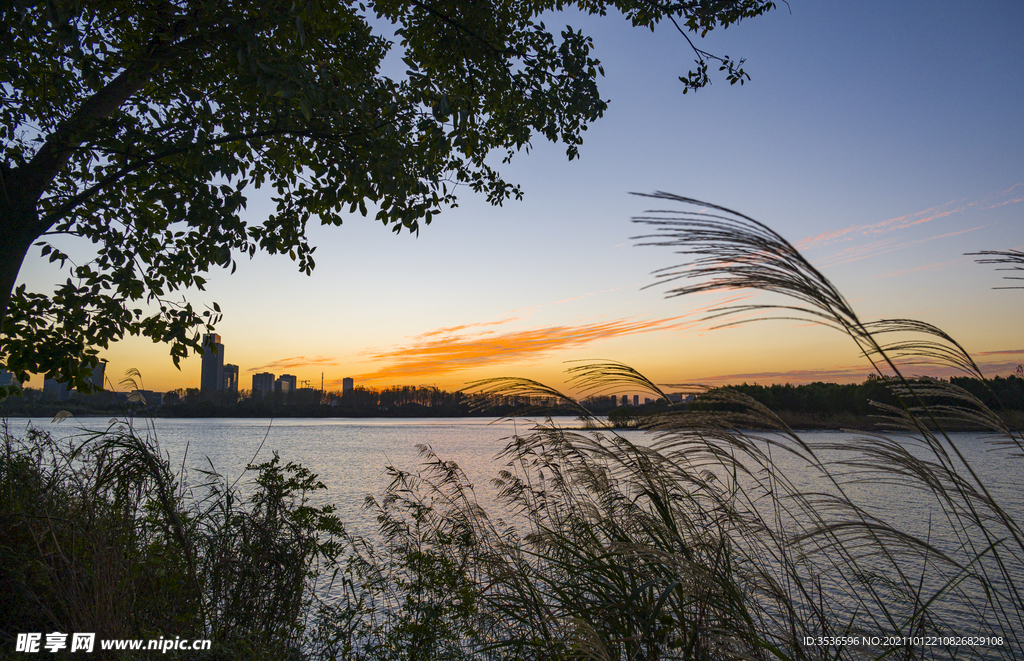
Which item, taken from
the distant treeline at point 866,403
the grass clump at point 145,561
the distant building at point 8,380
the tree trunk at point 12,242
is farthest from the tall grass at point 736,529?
the distant building at point 8,380

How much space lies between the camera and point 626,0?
21.0 ft

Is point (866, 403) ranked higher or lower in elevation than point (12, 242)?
lower

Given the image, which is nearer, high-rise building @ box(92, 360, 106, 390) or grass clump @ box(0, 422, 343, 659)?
grass clump @ box(0, 422, 343, 659)

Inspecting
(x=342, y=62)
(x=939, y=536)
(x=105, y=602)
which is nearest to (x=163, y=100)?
(x=342, y=62)

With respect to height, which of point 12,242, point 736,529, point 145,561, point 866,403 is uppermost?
→ point 12,242

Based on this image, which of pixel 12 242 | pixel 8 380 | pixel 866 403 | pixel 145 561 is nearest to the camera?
pixel 866 403

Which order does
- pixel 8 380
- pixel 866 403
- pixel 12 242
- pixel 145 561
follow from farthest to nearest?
pixel 8 380
pixel 12 242
pixel 145 561
pixel 866 403

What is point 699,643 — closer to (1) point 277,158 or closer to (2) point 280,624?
(2) point 280,624

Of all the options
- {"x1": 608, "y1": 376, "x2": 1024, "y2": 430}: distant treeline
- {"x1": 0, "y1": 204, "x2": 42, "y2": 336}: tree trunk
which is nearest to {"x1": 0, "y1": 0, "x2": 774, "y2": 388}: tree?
{"x1": 0, "y1": 204, "x2": 42, "y2": 336}: tree trunk

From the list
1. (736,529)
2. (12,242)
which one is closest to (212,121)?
(12,242)

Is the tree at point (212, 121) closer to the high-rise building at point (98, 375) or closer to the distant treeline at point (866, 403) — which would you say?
the high-rise building at point (98, 375)

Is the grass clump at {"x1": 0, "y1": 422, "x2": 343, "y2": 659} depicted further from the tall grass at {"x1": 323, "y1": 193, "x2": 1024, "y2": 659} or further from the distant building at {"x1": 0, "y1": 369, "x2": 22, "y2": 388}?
the tall grass at {"x1": 323, "y1": 193, "x2": 1024, "y2": 659}

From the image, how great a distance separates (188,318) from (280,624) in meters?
3.17

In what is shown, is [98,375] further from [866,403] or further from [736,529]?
[866,403]
